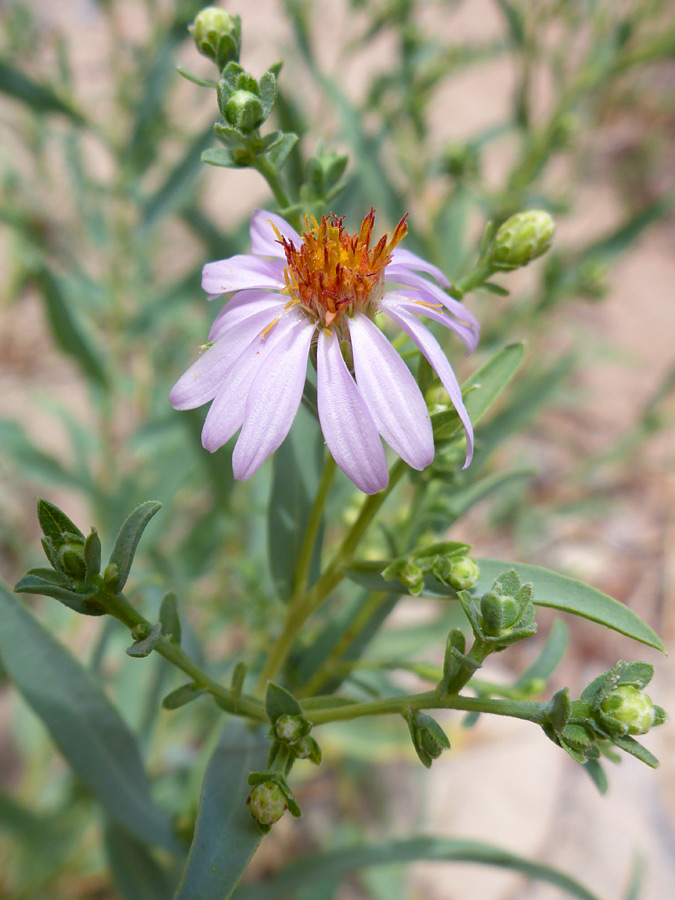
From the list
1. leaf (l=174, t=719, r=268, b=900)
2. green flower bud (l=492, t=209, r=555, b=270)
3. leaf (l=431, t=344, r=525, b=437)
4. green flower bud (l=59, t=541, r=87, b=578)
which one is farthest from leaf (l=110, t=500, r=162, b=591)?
green flower bud (l=492, t=209, r=555, b=270)

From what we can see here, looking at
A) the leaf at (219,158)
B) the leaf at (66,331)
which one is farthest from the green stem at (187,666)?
the leaf at (66,331)

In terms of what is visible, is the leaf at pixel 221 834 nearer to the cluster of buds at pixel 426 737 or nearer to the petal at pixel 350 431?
the cluster of buds at pixel 426 737

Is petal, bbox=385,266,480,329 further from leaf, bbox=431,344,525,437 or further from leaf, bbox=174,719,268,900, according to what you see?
leaf, bbox=174,719,268,900

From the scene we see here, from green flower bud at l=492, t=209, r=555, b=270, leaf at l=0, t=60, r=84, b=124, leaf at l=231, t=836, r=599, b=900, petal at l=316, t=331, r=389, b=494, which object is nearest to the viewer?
petal at l=316, t=331, r=389, b=494

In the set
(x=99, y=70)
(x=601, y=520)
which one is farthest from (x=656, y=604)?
(x=99, y=70)

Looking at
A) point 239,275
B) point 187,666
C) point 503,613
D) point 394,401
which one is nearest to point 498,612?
point 503,613

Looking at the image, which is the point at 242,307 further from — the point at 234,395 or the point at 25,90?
the point at 25,90
